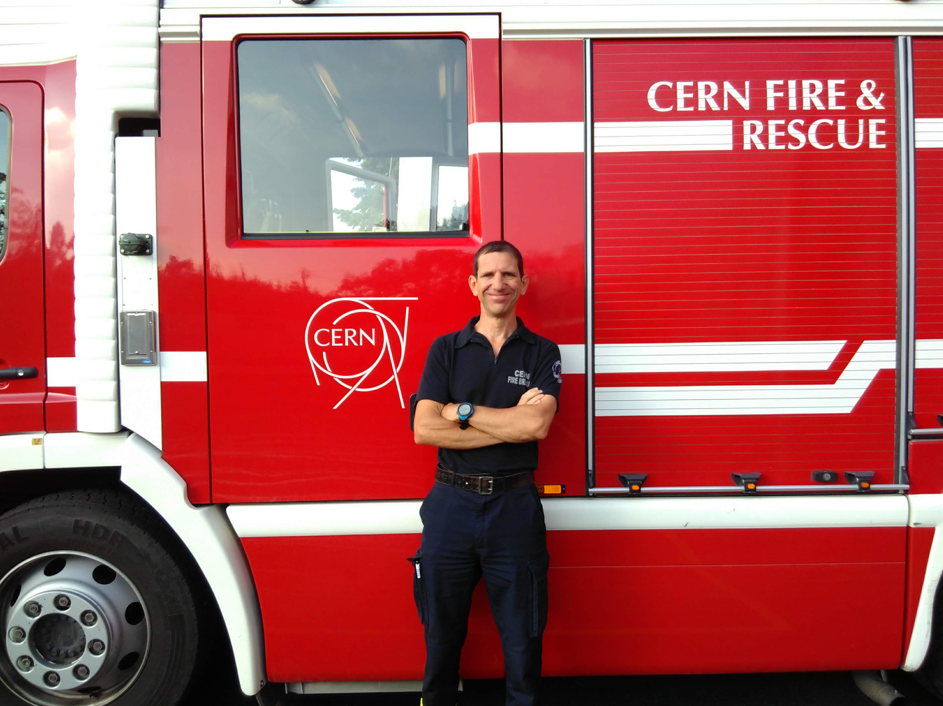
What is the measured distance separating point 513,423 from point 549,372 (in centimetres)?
24

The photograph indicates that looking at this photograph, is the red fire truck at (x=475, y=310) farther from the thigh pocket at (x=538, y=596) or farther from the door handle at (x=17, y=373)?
the thigh pocket at (x=538, y=596)

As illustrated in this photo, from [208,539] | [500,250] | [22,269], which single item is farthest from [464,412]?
[22,269]

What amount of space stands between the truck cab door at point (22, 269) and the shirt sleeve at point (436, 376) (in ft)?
5.00

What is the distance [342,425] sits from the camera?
98.5 inches

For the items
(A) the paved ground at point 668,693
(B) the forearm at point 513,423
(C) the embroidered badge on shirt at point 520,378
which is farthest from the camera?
(A) the paved ground at point 668,693

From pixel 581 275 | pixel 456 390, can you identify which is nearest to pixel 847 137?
pixel 581 275

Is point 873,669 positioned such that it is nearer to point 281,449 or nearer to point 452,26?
point 281,449

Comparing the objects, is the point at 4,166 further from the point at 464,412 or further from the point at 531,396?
the point at 531,396

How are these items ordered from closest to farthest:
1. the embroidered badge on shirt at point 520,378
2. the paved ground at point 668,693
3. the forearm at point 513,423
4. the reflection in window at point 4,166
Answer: the forearm at point 513,423, the embroidered badge on shirt at point 520,378, the reflection in window at point 4,166, the paved ground at point 668,693

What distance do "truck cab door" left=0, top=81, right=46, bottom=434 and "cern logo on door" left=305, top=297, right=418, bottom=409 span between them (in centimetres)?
108

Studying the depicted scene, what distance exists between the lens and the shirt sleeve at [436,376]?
234cm

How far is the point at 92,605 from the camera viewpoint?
252 cm

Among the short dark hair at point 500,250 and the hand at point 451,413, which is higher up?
the short dark hair at point 500,250

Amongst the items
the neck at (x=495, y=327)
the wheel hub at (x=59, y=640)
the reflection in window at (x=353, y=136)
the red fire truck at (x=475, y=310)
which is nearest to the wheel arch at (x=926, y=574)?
the red fire truck at (x=475, y=310)
